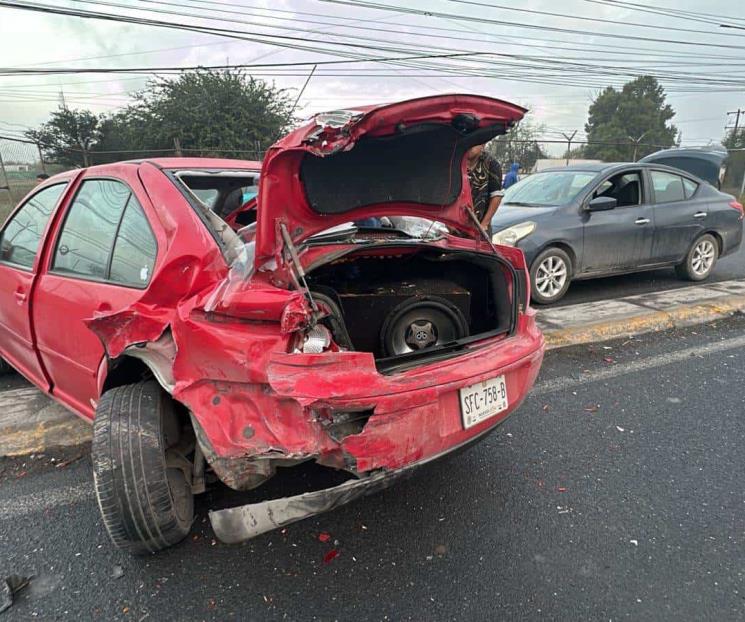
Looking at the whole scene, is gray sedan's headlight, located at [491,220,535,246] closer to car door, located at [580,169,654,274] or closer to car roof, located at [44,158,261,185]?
car door, located at [580,169,654,274]

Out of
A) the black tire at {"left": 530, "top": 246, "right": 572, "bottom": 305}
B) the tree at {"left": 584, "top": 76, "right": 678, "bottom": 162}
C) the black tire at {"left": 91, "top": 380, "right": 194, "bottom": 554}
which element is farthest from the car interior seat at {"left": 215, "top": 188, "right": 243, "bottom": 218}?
the tree at {"left": 584, "top": 76, "right": 678, "bottom": 162}

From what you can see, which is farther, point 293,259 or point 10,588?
point 293,259

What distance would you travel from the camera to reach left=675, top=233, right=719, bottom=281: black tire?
6.42 meters

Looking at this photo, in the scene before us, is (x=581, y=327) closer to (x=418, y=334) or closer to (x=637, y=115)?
(x=418, y=334)

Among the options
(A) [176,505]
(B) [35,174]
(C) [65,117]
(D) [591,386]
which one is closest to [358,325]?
(A) [176,505]

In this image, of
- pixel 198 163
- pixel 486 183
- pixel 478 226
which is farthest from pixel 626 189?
pixel 198 163

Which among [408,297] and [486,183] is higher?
[486,183]

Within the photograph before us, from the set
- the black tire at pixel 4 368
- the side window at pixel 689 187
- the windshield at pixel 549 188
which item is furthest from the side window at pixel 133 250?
the side window at pixel 689 187

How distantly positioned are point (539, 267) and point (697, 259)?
285cm

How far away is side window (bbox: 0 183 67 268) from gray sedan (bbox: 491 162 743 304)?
4086 mm

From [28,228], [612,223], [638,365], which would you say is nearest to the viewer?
[28,228]

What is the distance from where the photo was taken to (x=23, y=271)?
9.19 ft

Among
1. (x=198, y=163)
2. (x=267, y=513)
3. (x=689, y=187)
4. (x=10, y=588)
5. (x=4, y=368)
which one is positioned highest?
(x=198, y=163)

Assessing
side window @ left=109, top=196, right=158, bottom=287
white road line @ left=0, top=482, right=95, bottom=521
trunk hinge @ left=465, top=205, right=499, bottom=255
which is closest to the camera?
side window @ left=109, top=196, right=158, bottom=287
